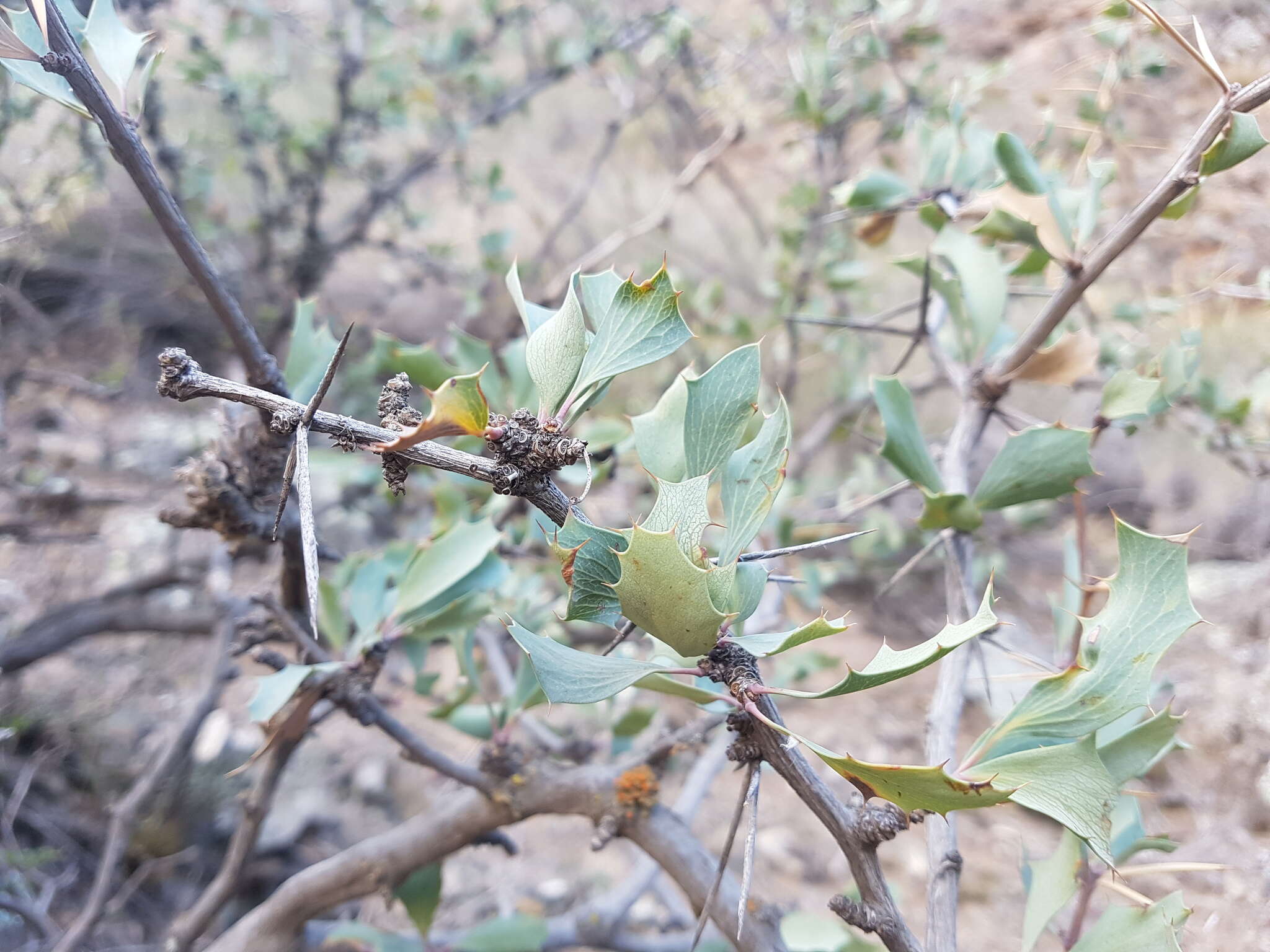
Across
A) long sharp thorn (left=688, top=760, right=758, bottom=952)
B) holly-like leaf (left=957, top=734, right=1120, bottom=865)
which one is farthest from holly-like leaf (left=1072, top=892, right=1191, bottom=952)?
long sharp thorn (left=688, top=760, right=758, bottom=952)

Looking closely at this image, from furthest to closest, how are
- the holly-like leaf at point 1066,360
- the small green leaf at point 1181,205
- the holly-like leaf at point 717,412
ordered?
the holly-like leaf at point 1066,360, the small green leaf at point 1181,205, the holly-like leaf at point 717,412

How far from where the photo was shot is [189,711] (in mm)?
1104

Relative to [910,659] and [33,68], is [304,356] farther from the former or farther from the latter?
[910,659]

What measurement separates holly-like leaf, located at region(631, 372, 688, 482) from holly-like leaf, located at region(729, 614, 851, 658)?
3.8 inches

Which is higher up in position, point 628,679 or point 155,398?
point 628,679

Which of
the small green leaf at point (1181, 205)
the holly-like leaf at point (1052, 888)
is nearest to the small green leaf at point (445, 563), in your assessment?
the holly-like leaf at point (1052, 888)

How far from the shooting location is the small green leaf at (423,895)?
2.26 feet

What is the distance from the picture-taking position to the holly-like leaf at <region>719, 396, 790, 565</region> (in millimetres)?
356

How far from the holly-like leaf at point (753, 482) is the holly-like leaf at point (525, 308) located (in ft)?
0.42

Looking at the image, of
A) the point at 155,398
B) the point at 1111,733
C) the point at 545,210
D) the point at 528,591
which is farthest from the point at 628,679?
the point at 545,210

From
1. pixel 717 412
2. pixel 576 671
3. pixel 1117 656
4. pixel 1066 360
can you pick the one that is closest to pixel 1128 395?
pixel 1066 360

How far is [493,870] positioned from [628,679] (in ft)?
3.91

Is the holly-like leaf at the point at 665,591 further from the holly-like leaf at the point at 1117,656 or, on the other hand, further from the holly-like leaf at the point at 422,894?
the holly-like leaf at the point at 422,894

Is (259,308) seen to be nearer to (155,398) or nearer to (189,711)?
(155,398)
